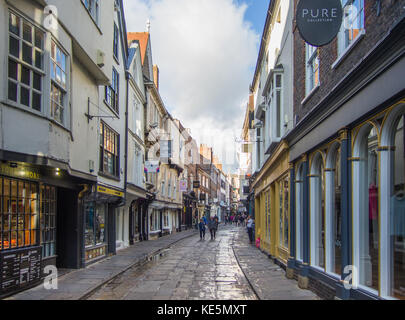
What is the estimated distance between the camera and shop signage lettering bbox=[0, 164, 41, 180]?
8.92m

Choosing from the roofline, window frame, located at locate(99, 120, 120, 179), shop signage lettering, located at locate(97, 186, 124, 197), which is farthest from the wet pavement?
the roofline

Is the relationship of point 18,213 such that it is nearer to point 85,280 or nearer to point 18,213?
point 18,213

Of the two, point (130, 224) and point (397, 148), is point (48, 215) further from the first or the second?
point (130, 224)

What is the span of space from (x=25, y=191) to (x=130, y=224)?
1457cm

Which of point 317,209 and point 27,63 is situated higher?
point 27,63

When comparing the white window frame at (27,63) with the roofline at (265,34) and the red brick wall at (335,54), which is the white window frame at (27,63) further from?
the roofline at (265,34)

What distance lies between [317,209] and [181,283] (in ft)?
13.8

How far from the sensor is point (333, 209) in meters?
9.25

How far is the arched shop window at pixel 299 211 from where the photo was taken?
11.9 metres

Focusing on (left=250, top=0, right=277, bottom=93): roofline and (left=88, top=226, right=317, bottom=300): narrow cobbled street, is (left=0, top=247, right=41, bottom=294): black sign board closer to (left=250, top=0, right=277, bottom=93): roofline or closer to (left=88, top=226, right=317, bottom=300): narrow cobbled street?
(left=88, top=226, right=317, bottom=300): narrow cobbled street

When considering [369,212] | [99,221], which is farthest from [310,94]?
[99,221]

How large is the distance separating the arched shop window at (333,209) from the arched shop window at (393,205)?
2.37m

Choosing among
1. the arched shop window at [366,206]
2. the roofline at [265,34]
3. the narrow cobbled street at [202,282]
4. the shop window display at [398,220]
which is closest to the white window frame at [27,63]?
the narrow cobbled street at [202,282]
